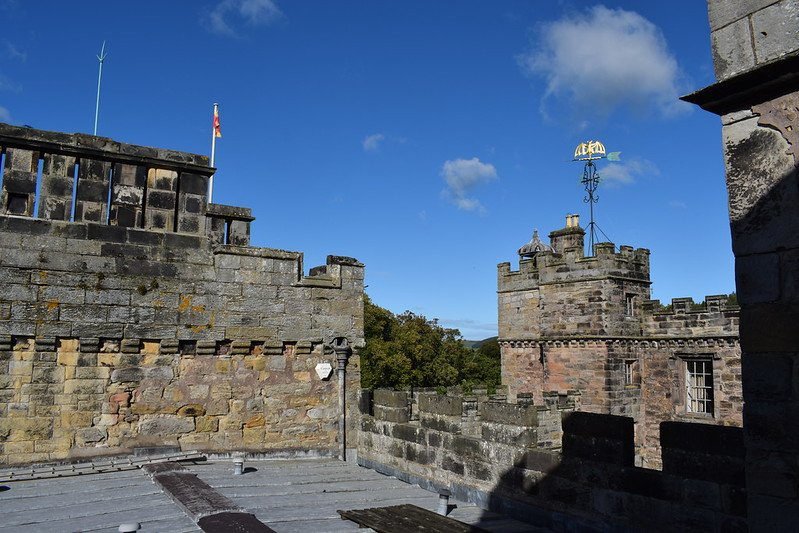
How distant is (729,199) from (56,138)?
873 cm

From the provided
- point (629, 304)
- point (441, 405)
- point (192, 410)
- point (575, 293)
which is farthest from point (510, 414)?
point (629, 304)

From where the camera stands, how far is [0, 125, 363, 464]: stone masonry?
8.88m

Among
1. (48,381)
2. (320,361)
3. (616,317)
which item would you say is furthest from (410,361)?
(48,381)

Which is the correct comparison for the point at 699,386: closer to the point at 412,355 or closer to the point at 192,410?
the point at 412,355

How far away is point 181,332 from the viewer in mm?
9891

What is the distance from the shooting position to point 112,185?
9.77 m

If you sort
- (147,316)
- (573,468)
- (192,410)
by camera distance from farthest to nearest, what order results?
(192,410)
(147,316)
(573,468)

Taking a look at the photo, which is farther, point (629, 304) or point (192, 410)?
point (629, 304)

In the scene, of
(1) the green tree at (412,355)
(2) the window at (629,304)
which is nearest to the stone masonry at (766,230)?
(2) the window at (629,304)

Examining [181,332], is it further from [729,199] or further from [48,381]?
[729,199]

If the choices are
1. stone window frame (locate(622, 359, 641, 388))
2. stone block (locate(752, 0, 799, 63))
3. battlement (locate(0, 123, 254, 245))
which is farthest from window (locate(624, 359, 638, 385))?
stone block (locate(752, 0, 799, 63))

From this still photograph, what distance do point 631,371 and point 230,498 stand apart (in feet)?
74.4

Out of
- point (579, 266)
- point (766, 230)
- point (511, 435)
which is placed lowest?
point (511, 435)

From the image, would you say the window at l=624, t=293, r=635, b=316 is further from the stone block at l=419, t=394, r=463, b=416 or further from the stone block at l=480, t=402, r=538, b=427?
the stone block at l=480, t=402, r=538, b=427
